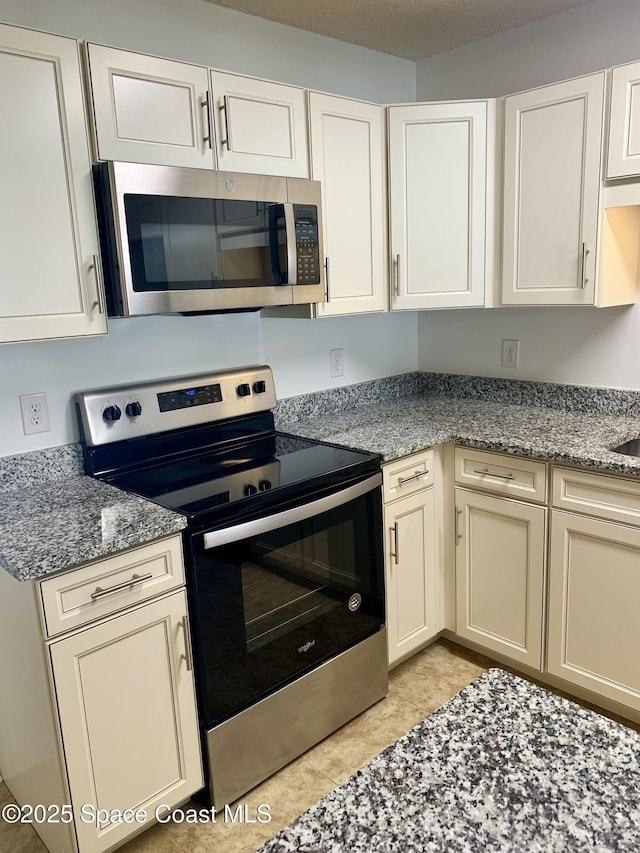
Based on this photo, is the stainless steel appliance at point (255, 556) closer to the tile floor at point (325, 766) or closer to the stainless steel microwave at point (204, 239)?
the tile floor at point (325, 766)

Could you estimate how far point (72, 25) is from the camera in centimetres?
195

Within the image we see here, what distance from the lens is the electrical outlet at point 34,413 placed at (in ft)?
6.50

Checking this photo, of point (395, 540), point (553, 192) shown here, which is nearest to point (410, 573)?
point (395, 540)

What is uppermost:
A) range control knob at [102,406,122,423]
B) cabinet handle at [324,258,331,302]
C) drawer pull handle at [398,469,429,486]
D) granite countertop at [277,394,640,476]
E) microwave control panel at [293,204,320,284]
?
microwave control panel at [293,204,320,284]

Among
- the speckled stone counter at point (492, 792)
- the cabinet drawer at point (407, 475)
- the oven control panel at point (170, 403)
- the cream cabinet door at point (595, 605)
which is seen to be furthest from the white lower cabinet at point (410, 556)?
the speckled stone counter at point (492, 792)

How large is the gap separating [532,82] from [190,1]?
1316mm

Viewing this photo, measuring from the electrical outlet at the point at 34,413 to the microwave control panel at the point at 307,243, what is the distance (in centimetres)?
89

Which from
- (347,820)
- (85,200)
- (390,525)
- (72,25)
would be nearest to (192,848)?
(390,525)

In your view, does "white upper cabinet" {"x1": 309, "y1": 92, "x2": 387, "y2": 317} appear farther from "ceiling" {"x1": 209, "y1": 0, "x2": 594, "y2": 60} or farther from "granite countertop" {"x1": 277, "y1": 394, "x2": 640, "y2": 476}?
"granite countertop" {"x1": 277, "y1": 394, "x2": 640, "y2": 476}

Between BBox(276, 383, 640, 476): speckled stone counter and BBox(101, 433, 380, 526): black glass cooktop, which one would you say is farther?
BBox(276, 383, 640, 476): speckled stone counter

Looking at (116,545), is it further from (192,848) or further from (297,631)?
(192,848)

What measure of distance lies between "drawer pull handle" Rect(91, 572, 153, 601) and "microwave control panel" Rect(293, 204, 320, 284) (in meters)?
1.09

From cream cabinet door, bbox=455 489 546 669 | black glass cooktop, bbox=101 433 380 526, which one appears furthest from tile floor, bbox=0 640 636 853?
black glass cooktop, bbox=101 433 380 526

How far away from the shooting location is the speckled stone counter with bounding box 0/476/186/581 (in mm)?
1482
